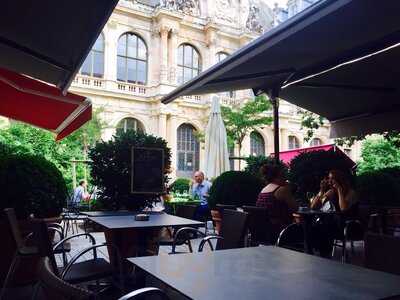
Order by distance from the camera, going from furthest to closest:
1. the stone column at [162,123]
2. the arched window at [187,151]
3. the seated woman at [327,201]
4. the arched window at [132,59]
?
the arched window at [187,151], the arched window at [132,59], the stone column at [162,123], the seated woman at [327,201]

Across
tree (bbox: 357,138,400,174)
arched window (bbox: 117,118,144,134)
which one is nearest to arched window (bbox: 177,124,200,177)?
arched window (bbox: 117,118,144,134)

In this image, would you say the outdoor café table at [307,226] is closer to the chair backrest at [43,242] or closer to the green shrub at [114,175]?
the green shrub at [114,175]

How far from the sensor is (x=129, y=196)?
5840 mm

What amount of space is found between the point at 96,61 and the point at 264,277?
77.9ft

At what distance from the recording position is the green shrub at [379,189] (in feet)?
21.2

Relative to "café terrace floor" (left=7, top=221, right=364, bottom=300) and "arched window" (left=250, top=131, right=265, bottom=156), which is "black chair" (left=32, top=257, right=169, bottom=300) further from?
"arched window" (left=250, top=131, right=265, bottom=156)

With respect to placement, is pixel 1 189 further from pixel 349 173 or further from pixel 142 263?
pixel 349 173

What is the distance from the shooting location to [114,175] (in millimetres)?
5828

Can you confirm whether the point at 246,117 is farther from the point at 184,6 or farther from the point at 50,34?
the point at 50,34

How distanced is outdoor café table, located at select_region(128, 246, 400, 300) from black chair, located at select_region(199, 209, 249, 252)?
94 cm

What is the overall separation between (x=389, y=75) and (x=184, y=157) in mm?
21170

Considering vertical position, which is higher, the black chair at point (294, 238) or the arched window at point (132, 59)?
the arched window at point (132, 59)

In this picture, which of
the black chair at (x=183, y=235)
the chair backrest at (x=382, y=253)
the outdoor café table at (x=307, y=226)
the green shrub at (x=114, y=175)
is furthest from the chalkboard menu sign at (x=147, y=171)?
the chair backrest at (x=382, y=253)

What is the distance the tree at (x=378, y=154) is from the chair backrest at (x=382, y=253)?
21398 mm
